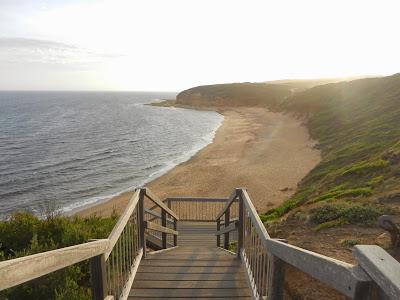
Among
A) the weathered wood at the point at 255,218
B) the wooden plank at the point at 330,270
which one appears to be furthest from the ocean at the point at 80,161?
the wooden plank at the point at 330,270

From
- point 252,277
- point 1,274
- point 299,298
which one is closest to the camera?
point 1,274

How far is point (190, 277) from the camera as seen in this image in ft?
16.7

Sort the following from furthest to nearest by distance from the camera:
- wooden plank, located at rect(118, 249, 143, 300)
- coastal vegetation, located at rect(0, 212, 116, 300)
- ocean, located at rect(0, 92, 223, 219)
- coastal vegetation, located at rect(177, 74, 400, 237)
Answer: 1. ocean, located at rect(0, 92, 223, 219)
2. coastal vegetation, located at rect(177, 74, 400, 237)
3. coastal vegetation, located at rect(0, 212, 116, 300)
4. wooden plank, located at rect(118, 249, 143, 300)

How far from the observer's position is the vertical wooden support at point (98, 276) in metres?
3.34

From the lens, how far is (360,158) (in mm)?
19078

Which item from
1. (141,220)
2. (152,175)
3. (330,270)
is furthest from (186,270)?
(152,175)

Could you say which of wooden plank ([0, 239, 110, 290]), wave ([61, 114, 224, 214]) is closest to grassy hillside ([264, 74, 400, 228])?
wooden plank ([0, 239, 110, 290])

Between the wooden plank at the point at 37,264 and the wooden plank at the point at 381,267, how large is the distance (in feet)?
6.06

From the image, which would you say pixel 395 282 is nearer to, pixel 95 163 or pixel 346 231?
pixel 346 231

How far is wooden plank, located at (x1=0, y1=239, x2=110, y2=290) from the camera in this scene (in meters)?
1.98

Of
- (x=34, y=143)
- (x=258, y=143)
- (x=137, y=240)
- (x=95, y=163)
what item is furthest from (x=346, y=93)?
(x=137, y=240)

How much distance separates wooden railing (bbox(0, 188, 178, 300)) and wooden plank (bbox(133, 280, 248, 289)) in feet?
0.65

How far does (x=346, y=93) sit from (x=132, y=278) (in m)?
56.5

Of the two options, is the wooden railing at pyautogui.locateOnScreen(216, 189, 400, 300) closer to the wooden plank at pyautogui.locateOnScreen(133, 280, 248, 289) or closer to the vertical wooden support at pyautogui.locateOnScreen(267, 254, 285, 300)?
the vertical wooden support at pyautogui.locateOnScreen(267, 254, 285, 300)
